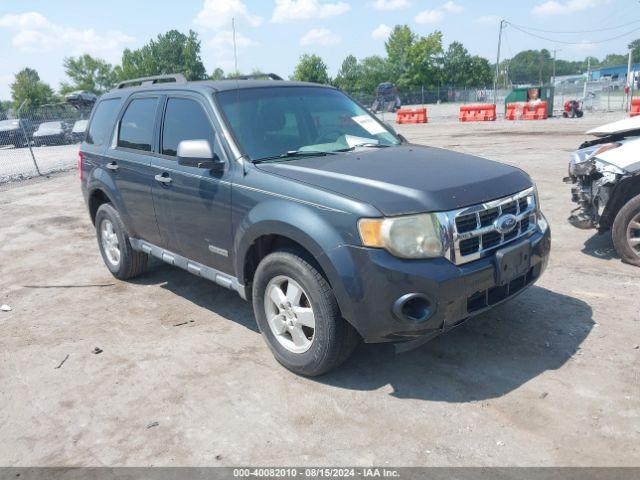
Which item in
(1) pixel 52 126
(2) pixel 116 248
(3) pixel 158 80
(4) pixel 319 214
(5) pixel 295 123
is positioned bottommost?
(2) pixel 116 248

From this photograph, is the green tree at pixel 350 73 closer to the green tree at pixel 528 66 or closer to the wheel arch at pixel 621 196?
the green tree at pixel 528 66

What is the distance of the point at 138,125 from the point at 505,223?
3496 millimetres

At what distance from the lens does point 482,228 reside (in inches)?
130

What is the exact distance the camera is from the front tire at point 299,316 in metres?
3.34

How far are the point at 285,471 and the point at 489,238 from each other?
1.83m

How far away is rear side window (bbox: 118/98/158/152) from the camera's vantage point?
16.1 ft

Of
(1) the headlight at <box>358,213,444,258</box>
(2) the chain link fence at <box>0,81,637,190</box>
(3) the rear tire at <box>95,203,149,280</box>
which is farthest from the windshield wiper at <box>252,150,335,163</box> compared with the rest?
(2) the chain link fence at <box>0,81,637,190</box>

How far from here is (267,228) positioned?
3588 mm

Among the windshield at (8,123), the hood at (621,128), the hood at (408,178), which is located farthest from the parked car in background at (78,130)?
the hood at (408,178)

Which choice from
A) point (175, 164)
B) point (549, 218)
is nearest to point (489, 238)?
point (175, 164)

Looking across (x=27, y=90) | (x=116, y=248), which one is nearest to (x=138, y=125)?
(x=116, y=248)

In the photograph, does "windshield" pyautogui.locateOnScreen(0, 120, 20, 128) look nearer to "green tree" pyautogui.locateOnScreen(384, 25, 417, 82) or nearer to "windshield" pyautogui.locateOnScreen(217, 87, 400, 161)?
"windshield" pyautogui.locateOnScreen(217, 87, 400, 161)

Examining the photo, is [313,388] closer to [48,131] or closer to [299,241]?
[299,241]

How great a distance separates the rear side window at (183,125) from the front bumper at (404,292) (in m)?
1.73
